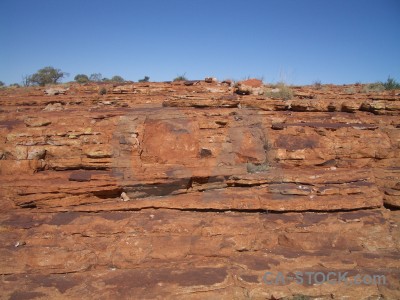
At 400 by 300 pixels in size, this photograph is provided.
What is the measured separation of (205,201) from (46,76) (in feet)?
75.6

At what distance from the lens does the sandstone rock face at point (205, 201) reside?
4.45 meters

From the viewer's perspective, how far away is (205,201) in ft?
18.8

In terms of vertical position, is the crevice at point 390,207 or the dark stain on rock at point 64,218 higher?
the crevice at point 390,207

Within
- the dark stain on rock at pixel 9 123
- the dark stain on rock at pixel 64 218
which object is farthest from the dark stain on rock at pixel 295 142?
the dark stain on rock at pixel 9 123

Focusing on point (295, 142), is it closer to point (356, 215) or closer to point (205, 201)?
point (356, 215)

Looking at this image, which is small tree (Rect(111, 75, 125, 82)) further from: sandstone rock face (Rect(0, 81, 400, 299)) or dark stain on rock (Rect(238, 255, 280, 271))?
dark stain on rock (Rect(238, 255, 280, 271))

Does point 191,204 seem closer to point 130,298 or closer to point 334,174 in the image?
point 130,298

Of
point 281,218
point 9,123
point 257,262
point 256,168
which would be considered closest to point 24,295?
point 257,262

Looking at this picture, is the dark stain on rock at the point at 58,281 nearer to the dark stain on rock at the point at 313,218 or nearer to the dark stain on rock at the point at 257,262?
the dark stain on rock at the point at 257,262

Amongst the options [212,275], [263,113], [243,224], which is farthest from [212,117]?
[212,275]

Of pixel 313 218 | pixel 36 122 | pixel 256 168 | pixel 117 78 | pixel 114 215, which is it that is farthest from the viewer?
pixel 117 78

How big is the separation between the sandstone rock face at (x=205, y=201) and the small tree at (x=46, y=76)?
58.3 feet

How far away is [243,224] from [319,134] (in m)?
2.93

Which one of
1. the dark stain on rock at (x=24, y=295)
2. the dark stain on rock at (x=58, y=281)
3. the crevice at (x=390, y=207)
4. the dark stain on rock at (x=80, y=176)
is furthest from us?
the dark stain on rock at (x=80, y=176)
